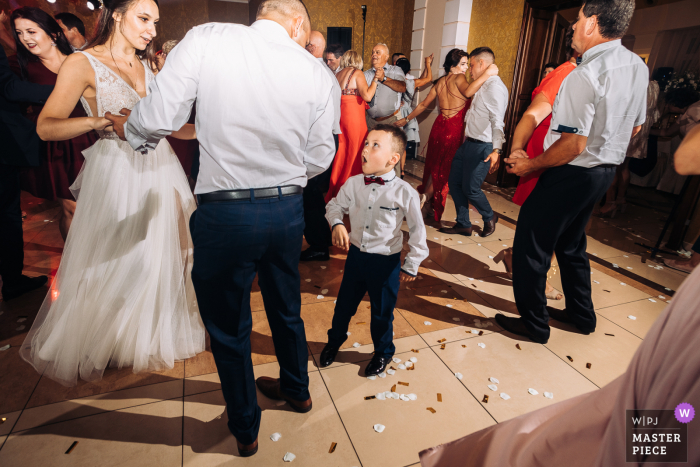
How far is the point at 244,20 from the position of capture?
10.4 metres

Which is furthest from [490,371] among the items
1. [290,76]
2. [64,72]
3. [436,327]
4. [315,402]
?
[64,72]

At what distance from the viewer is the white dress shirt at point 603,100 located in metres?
1.71

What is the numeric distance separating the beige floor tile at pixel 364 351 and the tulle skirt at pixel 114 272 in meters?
0.87

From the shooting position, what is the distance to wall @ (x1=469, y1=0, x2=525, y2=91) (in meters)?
5.40

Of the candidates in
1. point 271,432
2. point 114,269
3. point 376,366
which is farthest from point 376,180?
point 114,269

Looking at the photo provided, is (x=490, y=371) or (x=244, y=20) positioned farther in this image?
(x=244, y=20)

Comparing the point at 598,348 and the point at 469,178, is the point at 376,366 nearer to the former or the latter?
the point at 598,348

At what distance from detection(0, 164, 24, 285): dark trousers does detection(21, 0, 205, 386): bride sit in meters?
0.94

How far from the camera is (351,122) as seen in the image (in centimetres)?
344

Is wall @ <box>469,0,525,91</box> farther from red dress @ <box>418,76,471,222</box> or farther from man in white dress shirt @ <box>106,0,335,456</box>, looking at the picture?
man in white dress shirt @ <box>106,0,335,456</box>

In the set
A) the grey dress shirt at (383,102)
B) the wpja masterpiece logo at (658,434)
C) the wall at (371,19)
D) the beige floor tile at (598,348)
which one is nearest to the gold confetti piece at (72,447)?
the wpja masterpiece logo at (658,434)

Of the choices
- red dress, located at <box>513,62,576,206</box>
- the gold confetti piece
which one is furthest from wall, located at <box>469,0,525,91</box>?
the gold confetti piece

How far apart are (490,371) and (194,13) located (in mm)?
10650

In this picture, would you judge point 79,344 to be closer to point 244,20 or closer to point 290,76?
point 290,76
